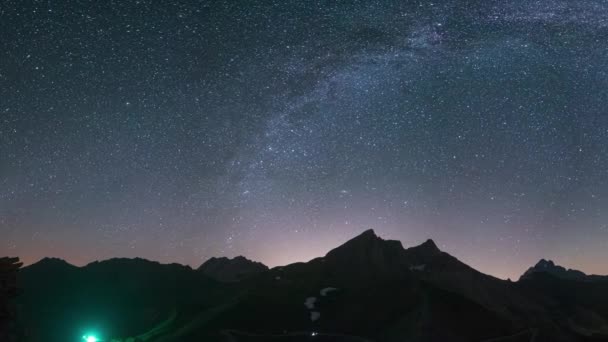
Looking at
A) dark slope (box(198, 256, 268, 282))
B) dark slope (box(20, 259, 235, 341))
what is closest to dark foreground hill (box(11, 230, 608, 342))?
dark slope (box(20, 259, 235, 341))

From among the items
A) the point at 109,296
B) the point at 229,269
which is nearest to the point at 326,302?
the point at 109,296

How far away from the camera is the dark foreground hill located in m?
86.3

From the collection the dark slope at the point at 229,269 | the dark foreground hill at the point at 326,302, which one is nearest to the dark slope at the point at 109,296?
the dark foreground hill at the point at 326,302

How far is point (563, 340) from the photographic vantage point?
84812 millimetres

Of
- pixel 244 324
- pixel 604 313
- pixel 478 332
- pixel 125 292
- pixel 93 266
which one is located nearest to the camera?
pixel 478 332

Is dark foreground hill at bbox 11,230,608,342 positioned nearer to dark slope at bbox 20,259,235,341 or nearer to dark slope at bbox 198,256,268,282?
dark slope at bbox 20,259,235,341

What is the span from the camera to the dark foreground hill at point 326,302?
86.3 metres

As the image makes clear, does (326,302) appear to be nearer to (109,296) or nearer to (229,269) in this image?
(109,296)

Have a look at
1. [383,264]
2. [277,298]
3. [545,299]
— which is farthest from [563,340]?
[277,298]

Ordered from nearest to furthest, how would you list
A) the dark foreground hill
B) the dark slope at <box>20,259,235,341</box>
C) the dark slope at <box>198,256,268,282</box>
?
1. the dark foreground hill
2. the dark slope at <box>20,259,235,341</box>
3. the dark slope at <box>198,256,268,282</box>

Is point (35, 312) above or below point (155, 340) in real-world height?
above

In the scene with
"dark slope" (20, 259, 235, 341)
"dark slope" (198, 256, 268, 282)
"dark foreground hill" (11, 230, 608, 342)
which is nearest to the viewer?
"dark foreground hill" (11, 230, 608, 342)

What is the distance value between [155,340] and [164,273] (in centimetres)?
5582

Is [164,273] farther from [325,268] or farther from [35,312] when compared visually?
[325,268]
